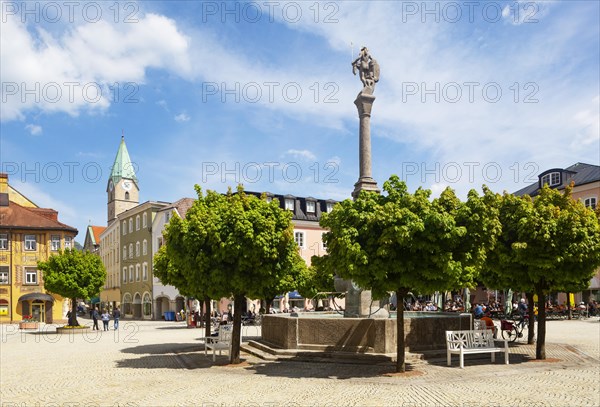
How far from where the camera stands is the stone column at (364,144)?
20.8m

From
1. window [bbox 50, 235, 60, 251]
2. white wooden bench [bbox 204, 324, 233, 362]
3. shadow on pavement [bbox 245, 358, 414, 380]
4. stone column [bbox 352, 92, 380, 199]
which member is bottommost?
shadow on pavement [bbox 245, 358, 414, 380]

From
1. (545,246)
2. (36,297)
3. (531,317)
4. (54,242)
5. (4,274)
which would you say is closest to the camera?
(545,246)

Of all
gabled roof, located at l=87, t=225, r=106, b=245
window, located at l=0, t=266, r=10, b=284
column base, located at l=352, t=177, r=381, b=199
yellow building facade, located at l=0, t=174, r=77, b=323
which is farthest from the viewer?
gabled roof, located at l=87, t=225, r=106, b=245

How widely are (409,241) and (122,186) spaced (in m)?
103

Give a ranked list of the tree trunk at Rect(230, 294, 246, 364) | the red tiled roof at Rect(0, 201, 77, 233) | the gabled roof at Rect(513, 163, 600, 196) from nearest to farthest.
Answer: the tree trunk at Rect(230, 294, 246, 364)
the gabled roof at Rect(513, 163, 600, 196)
the red tiled roof at Rect(0, 201, 77, 233)

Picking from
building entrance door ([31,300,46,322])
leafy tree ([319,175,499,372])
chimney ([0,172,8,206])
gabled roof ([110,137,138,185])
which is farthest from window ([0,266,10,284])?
gabled roof ([110,137,138,185])

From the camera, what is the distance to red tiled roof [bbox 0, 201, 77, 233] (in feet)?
171

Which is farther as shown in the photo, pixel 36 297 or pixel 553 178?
pixel 553 178

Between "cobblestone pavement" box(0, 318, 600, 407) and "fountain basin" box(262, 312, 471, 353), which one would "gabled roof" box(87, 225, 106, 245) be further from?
"fountain basin" box(262, 312, 471, 353)

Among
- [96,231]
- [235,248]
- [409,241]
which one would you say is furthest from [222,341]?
[96,231]

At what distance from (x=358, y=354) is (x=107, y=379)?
6.39 meters

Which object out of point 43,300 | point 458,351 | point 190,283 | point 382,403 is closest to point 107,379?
point 190,283

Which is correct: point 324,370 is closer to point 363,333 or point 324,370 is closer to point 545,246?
point 363,333

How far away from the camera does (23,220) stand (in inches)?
2073
